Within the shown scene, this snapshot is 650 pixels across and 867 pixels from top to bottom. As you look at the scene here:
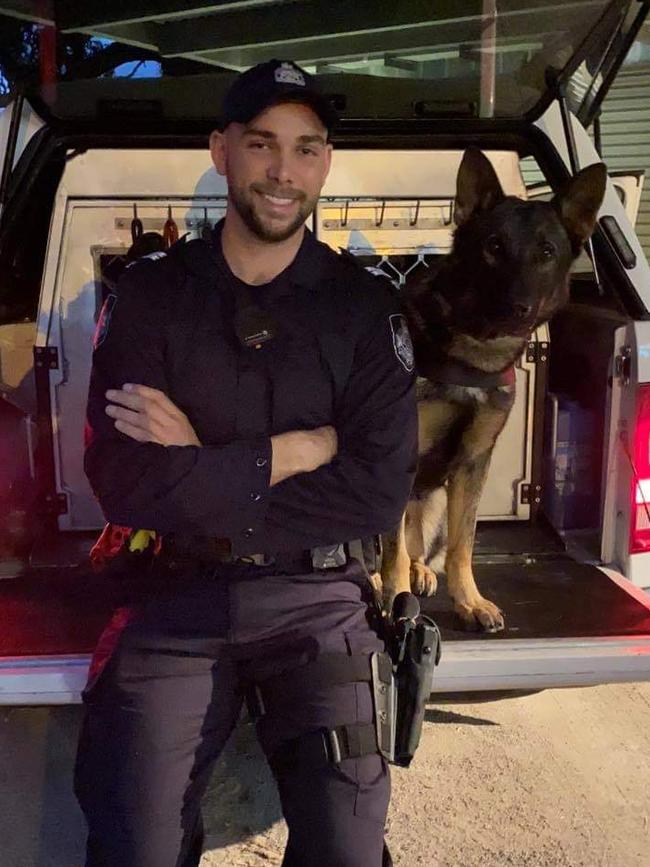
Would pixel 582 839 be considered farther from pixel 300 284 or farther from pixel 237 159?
pixel 237 159

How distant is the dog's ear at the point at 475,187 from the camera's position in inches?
96.1

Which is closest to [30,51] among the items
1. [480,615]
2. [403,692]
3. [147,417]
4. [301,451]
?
[147,417]

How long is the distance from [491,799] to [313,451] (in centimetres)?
128

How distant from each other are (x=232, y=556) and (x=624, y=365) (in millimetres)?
1308

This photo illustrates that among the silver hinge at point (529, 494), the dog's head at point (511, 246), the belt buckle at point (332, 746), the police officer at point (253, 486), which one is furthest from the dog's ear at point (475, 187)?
the belt buckle at point (332, 746)

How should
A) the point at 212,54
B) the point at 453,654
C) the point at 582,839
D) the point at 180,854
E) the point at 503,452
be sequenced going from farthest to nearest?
the point at 212,54
the point at 503,452
the point at 582,839
the point at 453,654
the point at 180,854

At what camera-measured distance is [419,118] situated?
344 centimetres

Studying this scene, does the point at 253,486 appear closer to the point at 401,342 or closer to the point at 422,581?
the point at 401,342

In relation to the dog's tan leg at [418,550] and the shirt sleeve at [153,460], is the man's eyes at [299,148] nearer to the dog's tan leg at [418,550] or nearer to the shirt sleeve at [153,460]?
the shirt sleeve at [153,460]

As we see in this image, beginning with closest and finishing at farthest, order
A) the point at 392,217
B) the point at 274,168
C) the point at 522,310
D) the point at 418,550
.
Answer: the point at 274,168, the point at 522,310, the point at 418,550, the point at 392,217

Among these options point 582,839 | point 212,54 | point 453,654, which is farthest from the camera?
point 212,54

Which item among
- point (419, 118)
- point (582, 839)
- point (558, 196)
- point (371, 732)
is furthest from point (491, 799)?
point (419, 118)

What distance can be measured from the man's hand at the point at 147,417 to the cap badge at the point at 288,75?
74cm

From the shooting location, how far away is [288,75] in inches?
76.0
